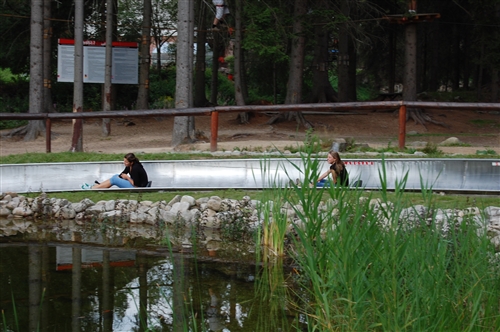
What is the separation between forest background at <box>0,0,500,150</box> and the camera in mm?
21281

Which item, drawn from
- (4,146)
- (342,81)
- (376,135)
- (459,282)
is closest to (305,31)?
(376,135)

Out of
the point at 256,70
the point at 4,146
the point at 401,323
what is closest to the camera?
the point at 401,323

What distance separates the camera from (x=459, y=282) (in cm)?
491

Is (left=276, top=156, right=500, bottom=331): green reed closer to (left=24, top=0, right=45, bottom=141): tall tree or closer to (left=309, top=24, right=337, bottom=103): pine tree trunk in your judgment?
(left=24, top=0, right=45, bottom=141): tall tree

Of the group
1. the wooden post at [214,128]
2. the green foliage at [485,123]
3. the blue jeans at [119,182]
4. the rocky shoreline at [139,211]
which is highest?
the green foliage at [485,123]

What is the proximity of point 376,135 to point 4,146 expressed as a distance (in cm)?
1081

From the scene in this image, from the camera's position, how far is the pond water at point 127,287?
6785 mm

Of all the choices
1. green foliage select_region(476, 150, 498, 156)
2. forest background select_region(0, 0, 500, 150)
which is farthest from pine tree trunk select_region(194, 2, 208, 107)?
green foliage select_region(476, 150, 498, 156)

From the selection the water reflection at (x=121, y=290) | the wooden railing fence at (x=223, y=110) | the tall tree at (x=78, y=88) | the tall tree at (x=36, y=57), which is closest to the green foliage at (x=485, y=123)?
the wooden railing fence at (x=223, y=110)

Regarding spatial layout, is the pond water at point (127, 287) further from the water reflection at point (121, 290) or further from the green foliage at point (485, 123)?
the green foliage at point (485, 123)

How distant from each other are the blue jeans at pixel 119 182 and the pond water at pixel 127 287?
6.16 feet

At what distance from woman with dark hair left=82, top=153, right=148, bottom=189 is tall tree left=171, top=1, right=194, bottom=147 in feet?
17.7

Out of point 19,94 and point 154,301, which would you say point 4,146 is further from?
point 154,301

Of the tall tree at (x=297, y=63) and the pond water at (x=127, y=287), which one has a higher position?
the tall tree at (x=297, y=63)
